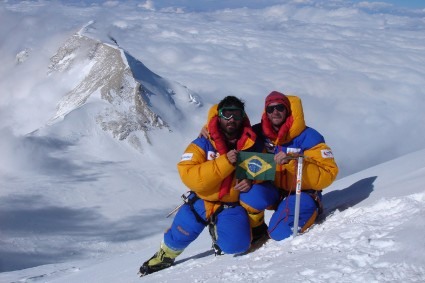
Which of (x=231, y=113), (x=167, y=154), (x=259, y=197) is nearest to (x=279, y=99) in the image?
(x=231, y=113)

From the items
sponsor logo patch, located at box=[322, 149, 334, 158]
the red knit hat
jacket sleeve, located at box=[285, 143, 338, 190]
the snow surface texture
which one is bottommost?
the snow surface texture

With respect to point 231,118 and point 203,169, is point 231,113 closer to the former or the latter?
point 231,118

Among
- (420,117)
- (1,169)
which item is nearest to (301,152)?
(1,169)

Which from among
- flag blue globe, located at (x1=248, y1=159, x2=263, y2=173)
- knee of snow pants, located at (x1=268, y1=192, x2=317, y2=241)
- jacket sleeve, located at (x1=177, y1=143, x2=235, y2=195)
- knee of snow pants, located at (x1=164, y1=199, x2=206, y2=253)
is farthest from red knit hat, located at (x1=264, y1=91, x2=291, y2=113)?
knee of snow pants, located at (x1=164, y1=199, x2=206, y2=253)

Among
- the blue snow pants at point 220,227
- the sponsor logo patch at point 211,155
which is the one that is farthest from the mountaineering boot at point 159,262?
the sponsor logo patch at point 211,155

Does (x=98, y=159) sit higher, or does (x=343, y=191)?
(x=343, y=191)

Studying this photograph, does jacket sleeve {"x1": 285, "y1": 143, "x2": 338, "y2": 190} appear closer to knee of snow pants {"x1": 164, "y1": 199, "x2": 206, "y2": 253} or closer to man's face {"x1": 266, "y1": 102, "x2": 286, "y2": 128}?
man's face {"x1": 266, "y1": 102, "x2": 286, "y2": 128}

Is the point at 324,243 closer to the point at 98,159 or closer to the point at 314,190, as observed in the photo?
the point at 314,190
